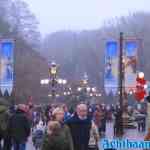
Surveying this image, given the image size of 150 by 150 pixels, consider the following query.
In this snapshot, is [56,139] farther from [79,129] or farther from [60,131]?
[79,129]

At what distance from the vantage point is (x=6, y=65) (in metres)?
32.6

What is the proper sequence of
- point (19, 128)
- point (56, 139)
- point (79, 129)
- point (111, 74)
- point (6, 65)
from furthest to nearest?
1. point (6, 65)
2. point (111, 74)
3. point (19, 128)
4. point (79, 129)
5. point (56, 139)

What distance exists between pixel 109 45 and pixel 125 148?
17.4 metres

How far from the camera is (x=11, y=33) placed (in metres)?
97.7

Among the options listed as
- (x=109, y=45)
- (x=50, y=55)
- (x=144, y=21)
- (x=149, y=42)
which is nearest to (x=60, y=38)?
(x=50, y=55)

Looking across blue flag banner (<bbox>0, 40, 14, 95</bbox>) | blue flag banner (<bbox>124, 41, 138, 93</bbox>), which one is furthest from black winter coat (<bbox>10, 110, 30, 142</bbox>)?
blue flag banner (<bbox>0, 40, 14, 95</bbox>)

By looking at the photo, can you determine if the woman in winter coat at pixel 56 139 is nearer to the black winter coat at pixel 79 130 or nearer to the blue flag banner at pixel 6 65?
the black winter coat at pixel 79 130

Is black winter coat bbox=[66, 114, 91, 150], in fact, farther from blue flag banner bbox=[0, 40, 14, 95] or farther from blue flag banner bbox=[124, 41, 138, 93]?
blue flag banner bbox=[0, 40, 14, 95]

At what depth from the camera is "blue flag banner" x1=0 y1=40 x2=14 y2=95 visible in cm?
3208

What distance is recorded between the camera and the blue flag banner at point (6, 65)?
32081 mm

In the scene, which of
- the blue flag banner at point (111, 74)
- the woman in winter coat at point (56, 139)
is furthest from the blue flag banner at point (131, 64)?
the woman in winter coat at point (56, 139)

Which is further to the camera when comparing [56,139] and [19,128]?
[19,128]

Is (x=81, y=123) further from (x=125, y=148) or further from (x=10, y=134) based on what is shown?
(x=10, y=134)

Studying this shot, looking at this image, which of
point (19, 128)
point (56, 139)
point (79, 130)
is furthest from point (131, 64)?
point (56, 139)
